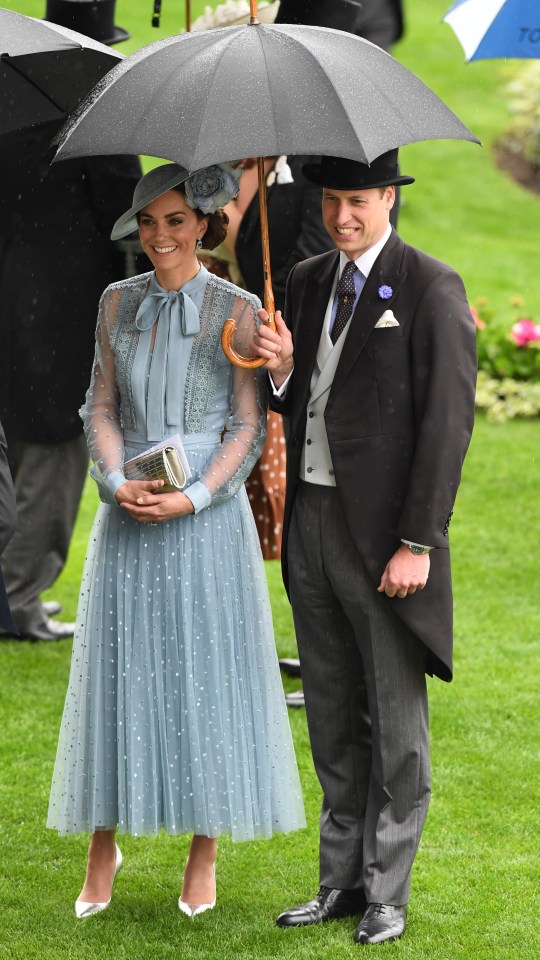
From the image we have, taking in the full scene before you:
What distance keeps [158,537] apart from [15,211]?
7.72 feet

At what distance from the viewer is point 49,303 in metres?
6.14

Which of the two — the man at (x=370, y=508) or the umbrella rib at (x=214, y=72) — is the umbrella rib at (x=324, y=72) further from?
the man at (x=370, y=508)

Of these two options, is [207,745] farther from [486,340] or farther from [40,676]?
[486,340]

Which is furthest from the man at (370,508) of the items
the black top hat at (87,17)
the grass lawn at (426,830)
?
the black top hat at (87,17)

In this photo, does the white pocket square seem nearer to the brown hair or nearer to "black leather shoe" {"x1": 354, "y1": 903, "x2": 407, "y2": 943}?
the brown hair

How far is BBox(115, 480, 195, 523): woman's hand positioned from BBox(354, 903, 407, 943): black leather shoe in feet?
4.07

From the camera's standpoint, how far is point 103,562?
423 centimetres

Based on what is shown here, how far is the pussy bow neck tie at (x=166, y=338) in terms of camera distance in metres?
4.12

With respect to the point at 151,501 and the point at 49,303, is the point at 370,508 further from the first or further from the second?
the point at 49,303

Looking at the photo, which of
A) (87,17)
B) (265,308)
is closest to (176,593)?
(265,308)

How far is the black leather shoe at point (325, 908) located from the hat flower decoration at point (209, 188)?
6.55 feet

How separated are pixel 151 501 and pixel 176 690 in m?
0.55

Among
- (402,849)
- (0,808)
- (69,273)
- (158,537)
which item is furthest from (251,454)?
(69,273)

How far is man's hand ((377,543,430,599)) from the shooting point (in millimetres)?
3861
